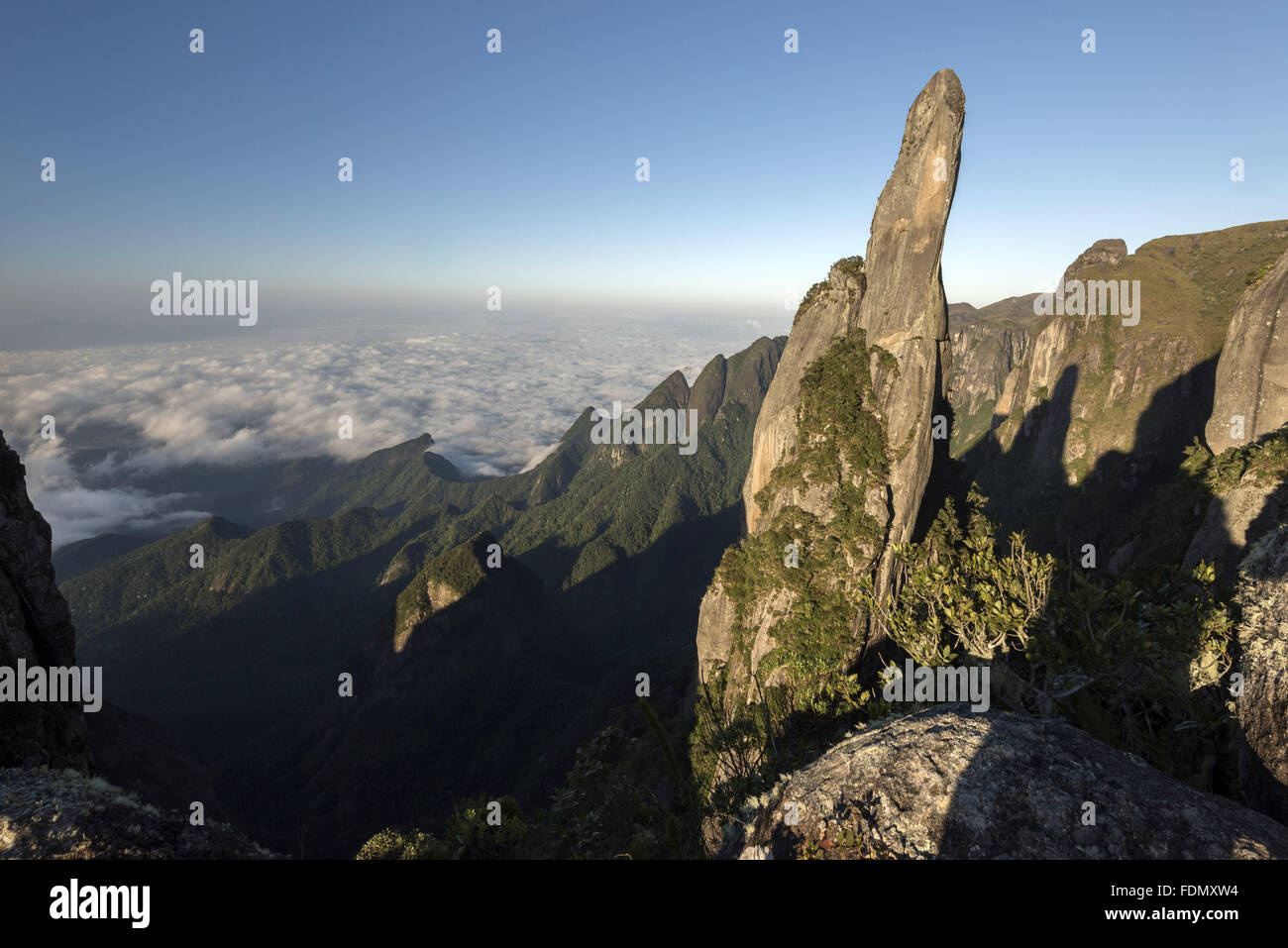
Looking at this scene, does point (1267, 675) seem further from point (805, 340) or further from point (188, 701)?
point (188, 701)

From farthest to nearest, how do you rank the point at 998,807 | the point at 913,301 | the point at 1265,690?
1. the point at 913,301
2. the point at 1265,690
3. the point at 998,807

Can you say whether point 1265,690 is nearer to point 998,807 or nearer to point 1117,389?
point 998,807

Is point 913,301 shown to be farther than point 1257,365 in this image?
No

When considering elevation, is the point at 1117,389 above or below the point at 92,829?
above

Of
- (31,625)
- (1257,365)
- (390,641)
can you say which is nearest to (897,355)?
(1257,365)

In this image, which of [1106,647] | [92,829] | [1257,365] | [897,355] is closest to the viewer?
[92,829]

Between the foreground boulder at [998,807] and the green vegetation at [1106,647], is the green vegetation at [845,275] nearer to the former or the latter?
the green vegetation at [1106,647]

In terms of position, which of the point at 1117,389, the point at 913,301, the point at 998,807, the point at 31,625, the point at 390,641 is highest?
the point at 913,301
